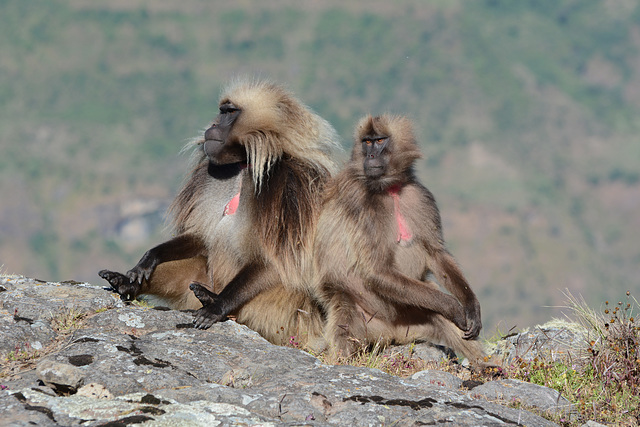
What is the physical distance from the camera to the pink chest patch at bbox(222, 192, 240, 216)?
780 centimetres

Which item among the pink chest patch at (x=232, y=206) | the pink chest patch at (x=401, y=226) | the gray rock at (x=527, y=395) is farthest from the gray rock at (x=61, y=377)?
the pink chest patch at (x=401, y=226)

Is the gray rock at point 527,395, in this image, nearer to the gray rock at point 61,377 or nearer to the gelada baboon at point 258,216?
the gelada baboon at point 258,216

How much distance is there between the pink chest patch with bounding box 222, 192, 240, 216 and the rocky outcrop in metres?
1.49

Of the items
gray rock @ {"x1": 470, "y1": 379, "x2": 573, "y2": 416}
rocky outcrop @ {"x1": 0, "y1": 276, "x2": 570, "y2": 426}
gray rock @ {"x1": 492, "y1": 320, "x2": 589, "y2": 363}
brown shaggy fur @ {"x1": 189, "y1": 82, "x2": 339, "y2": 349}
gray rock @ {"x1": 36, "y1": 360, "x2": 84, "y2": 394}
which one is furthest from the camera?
brown shaggy fur @ {"x1": 189, "y1": 82, "x2": 339, "y2": 349}

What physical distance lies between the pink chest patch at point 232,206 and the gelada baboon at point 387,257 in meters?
0.80

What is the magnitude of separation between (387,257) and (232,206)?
60.0 inches

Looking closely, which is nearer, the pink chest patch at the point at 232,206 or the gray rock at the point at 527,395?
the gray rock at the point at 527,395

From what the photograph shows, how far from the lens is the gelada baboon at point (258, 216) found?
755 cm

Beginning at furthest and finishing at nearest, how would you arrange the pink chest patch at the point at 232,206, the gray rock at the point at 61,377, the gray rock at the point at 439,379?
the pink chest patch at the point at 232,206 → the gray rock at the point at 439,379 → the gray rock at the point at 61,377

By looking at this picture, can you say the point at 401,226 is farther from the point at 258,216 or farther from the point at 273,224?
the point at 258,216

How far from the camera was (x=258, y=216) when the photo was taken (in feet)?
24.8

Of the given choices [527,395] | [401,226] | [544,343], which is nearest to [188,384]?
[527,395]

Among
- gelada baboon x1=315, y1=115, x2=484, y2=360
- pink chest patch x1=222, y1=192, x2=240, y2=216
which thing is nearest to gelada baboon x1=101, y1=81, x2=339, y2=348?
pink chest patch x1=222, y1=192, x2=240, y2=216

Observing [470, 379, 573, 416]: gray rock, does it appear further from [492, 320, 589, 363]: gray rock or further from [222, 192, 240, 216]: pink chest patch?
[222, 192, 240, 216]: pink chest patch
